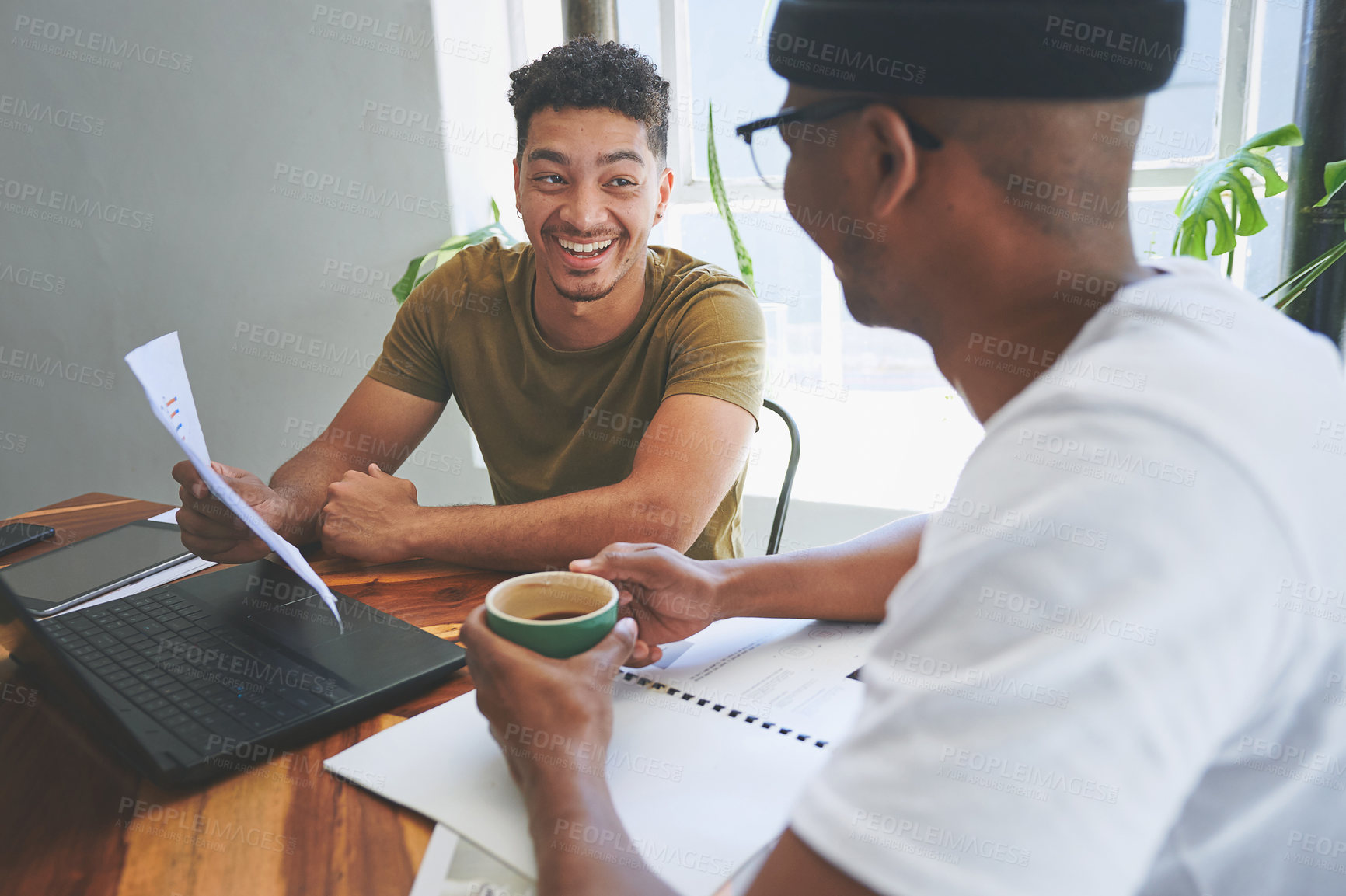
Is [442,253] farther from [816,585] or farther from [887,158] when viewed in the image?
[887,158]

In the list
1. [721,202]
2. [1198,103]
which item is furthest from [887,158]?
[1198,103]

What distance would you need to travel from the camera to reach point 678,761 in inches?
26.7

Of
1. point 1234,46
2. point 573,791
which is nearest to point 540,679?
point 573,791

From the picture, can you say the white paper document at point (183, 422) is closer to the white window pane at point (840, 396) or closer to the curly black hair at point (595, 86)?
the curly black hair at point (595, 86)

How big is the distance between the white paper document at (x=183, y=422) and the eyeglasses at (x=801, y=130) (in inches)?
22.1

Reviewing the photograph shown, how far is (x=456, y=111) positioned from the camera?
265 centimetres

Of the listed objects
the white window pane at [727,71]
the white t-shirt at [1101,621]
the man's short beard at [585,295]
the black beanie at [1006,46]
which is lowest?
the white t-shirt at [1101,621]

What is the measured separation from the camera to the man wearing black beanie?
376 millimetres

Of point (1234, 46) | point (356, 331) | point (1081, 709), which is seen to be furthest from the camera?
point (356, 331)

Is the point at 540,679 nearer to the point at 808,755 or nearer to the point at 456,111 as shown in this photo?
the point at 808,755

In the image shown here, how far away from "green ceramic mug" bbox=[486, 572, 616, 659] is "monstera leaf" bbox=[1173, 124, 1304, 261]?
1406 mm

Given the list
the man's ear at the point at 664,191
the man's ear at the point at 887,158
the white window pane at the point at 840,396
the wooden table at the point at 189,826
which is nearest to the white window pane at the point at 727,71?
the white window pane at the point at 840,396

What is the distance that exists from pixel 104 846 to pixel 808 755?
516 mm

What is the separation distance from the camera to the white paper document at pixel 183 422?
0.78 meters
